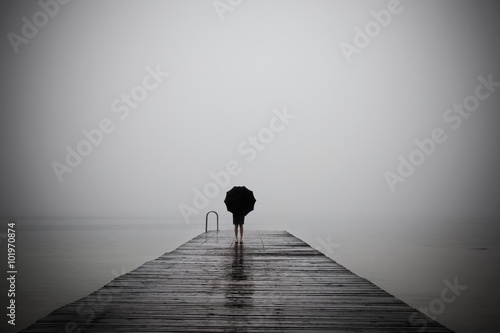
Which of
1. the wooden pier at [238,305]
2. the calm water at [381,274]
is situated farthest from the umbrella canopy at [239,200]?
the calm water at [381,274]

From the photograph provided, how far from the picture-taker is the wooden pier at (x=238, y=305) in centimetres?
403

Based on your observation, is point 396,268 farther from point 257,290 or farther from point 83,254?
point 83,254

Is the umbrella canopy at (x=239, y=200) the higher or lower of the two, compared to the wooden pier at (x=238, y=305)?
higher

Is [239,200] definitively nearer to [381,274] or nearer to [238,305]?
[238,305]

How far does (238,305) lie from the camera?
497cm

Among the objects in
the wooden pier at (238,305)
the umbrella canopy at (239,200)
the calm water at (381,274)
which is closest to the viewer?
the wooden pier at (238,305)

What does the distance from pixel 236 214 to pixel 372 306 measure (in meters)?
8.04

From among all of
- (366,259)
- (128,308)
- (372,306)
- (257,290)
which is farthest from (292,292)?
(366,259)

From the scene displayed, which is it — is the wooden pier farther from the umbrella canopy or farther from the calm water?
the calm water

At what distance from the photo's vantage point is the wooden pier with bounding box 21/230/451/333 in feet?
13.2

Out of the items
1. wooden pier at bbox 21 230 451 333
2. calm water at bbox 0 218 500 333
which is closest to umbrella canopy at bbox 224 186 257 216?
wooden pier at bbox 21 230 451 333

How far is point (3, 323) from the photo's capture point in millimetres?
11273

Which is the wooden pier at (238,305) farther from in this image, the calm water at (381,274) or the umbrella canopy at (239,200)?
the calm water at (381,274)

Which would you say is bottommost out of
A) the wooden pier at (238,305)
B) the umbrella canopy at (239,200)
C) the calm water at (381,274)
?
the calm water at (381,274)
